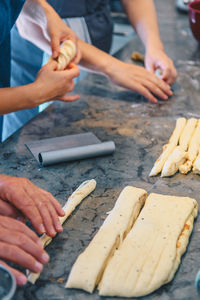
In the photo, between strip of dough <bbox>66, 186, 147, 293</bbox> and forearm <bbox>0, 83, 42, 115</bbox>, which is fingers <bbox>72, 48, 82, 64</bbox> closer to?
forearm <bbox>0, 83, 42, 115</bbox>

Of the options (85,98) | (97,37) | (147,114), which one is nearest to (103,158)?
(147,114)

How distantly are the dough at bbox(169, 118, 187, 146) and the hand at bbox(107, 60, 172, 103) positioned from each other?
0.28 meters

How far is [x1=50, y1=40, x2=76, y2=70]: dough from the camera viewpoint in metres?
1.73

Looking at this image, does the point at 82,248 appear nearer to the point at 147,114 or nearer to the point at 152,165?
the point at 152,165

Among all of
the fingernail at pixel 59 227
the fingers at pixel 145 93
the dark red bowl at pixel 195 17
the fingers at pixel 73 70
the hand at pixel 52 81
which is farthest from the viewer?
the dark red bowl at pixel 195 17

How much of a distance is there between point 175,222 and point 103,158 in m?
0.48

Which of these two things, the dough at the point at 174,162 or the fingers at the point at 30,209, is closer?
the fingers at the point at 30,209

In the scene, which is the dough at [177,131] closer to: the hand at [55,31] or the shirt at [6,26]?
the hand at [55,31]

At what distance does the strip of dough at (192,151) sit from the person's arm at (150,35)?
515 millimetres

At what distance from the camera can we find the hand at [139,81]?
2014 mm

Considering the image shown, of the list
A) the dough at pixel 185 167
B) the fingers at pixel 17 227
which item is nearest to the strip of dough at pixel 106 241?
the fingers at pixel 17 227

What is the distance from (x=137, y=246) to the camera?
3.49 ft

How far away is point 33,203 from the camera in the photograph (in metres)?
1.13

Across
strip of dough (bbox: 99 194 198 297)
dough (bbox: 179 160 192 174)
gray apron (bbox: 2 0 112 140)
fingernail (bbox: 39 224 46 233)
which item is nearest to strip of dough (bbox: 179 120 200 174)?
dough (bbox: 179 160 192 174)
